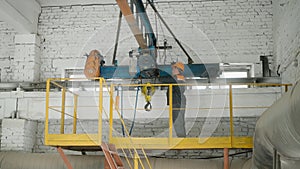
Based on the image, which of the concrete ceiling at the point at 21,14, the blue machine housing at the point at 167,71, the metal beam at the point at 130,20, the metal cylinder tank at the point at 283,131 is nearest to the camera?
the metal cylinder tank at the point at 283,131

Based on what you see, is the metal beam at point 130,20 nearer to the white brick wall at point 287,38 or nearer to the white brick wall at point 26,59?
the white brick wall at point 287,38

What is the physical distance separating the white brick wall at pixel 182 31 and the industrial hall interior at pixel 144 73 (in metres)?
0.02

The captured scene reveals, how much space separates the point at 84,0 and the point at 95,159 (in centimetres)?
382

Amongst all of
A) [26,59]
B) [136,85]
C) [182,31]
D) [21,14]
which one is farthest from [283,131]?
[26,59]

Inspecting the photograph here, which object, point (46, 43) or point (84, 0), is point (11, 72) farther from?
point (84, 0)

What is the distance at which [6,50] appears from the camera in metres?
9.84

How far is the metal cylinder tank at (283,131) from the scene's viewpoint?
2945 millimetres

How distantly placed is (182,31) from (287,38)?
2479mm

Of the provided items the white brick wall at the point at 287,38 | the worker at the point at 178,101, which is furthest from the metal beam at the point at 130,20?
the white brick wall at the point at 287,38

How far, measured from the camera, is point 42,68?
972cm

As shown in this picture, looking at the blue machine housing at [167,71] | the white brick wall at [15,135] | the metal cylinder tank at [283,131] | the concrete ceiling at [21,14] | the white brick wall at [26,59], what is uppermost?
the concrete ceiling at [21,14]

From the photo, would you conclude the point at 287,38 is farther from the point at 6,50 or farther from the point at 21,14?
the point at 6,50

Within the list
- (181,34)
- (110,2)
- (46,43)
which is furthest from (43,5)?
(181,34)

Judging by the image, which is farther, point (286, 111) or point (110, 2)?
point (110, 2)
